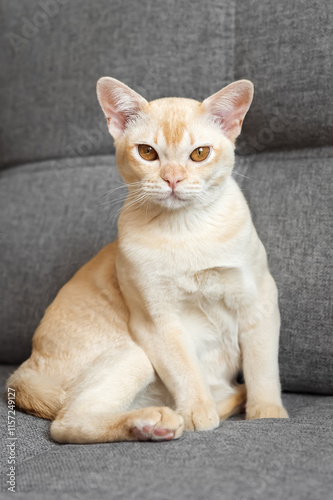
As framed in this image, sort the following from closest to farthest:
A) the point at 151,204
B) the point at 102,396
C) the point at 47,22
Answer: the point at 102,396 → the point at 151,204 → the point at 47,22

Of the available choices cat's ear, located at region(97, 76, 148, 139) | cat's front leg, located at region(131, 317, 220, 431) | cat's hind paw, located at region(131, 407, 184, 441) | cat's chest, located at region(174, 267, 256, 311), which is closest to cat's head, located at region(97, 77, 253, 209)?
cat's ear, located at region(97, 76, 148, 139)

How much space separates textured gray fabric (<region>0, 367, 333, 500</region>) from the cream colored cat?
0.10 meters

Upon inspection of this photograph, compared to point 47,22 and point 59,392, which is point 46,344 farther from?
point 47,22

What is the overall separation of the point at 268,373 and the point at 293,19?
1.08 metres

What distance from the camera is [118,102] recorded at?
1425 mm

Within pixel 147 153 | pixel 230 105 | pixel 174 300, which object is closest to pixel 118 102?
pixel 147 153

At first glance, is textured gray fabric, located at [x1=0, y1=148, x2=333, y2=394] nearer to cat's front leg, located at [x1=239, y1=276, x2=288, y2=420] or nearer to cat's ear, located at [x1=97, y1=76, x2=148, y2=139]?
cat's front leg, located at [x1=239, y1=276, x2=288, y2=420]

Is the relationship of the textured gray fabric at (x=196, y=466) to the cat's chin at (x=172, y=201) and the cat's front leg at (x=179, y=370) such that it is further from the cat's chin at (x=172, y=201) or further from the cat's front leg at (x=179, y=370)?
Answer: the cat's chin at (x=172, y=201)

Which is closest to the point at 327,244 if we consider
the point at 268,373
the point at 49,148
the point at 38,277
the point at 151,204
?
the point at 268,373

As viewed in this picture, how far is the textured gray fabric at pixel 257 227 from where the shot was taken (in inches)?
62.6

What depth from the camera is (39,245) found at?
2.03 meters

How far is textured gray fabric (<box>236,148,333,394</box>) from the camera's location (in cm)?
157

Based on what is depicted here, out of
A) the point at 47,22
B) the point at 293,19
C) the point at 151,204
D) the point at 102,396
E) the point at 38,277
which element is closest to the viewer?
the point at 102,396

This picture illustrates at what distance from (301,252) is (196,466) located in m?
0.83
